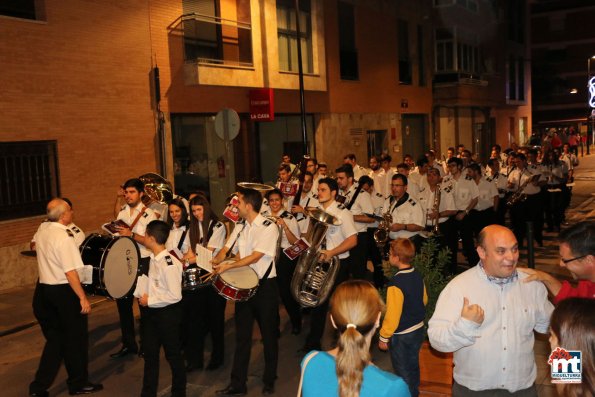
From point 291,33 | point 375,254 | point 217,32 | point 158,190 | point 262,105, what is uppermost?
point 291,33

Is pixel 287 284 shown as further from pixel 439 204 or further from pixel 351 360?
pixel 351 360

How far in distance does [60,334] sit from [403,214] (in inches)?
190

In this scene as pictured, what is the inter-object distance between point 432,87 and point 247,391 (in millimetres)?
27236

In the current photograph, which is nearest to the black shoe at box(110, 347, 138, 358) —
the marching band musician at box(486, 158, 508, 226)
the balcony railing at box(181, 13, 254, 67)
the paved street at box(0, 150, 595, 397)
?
the paved street at box(0, 150, 595, 397)

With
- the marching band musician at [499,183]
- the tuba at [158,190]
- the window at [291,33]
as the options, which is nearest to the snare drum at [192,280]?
the tuba at [158,190]

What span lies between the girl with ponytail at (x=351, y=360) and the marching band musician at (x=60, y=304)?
4.13 meters

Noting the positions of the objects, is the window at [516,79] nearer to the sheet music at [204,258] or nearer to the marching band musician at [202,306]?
the marching band musician at [202,306]

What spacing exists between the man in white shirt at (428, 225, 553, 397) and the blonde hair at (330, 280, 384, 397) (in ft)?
3.00

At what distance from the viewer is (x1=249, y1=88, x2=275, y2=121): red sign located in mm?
18547

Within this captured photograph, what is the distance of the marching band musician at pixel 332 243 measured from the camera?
7500 millimetres

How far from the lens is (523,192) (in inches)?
535

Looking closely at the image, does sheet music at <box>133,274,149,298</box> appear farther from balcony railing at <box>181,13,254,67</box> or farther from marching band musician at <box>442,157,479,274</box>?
balcony railing at <box>181,13,254,67</box>

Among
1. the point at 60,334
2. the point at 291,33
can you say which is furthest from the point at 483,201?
the point at 291,33

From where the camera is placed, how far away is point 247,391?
21.7 feet
